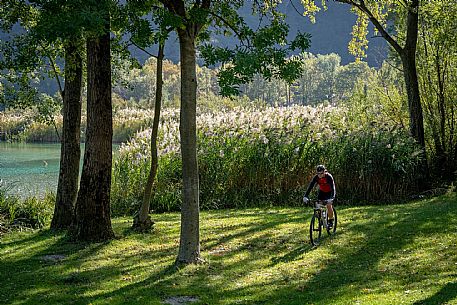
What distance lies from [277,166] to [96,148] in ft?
20.9

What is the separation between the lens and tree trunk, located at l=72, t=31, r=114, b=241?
10.5m

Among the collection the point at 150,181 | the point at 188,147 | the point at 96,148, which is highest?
the point at 96,148

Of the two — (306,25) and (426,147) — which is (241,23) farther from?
(306,25)

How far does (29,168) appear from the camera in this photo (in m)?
26.5

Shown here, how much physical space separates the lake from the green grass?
17.9ft

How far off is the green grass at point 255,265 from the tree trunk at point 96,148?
50 cm

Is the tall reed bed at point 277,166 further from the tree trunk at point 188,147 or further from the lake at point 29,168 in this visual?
the tree trunk at point 188,147

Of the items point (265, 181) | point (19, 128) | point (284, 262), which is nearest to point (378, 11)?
point (265, 181)

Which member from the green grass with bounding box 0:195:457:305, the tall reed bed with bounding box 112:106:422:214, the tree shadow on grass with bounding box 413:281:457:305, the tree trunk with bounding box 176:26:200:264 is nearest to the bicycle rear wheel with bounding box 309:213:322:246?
the green grass with bounding box 0:195:457:305

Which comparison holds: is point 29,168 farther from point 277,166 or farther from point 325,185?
point 325,185

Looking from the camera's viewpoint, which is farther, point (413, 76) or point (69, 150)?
point (413, 76)

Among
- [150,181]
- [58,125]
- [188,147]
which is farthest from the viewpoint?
[58,125]

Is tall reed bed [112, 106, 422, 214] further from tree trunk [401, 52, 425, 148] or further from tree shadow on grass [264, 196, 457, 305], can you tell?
tree shadow on grass [264, 196, 457, 305]

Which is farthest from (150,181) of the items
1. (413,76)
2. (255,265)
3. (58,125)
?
(58,125)
